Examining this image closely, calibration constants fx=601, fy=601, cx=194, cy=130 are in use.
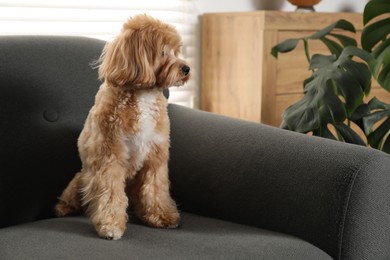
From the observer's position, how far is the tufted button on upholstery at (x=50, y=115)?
183 cm

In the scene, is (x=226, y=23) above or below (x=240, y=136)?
above

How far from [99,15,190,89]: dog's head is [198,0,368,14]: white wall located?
148 centimetres

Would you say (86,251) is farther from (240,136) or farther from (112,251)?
(240,136)

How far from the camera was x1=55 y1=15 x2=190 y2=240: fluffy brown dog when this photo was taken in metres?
Answer: 1.53

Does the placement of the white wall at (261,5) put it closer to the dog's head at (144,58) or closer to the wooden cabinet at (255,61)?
the wooden cabinet at (255,61)

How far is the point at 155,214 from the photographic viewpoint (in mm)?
1642

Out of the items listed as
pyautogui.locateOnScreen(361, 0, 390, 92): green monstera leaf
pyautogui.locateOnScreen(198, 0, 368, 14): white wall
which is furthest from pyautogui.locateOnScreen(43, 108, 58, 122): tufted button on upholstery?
pyautogui.locateOnScreen(198, 0, 368, 14): white wall

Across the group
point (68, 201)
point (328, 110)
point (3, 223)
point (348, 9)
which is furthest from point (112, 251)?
point (348, 9)

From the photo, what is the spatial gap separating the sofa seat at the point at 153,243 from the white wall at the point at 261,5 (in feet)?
5.47

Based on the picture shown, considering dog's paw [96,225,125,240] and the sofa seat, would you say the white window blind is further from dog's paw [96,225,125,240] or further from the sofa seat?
dog's paw [96,225,125,240]

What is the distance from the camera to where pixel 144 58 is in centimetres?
153

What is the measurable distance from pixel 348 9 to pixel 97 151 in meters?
2.53

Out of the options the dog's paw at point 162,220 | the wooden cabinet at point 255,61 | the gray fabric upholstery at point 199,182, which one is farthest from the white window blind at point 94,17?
the dog's paw at point 162,220

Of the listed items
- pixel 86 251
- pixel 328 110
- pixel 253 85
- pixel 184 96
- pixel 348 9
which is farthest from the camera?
pixel 348 9
